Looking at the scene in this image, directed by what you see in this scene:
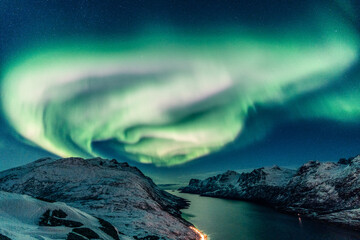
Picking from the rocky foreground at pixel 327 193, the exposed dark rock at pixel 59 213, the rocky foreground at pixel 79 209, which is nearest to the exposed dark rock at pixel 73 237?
the rocky foreground at pixel 79 209

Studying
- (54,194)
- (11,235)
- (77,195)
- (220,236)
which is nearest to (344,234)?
(220,236)

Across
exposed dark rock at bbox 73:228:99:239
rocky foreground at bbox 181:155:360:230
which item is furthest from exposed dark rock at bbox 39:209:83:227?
rocky foreground at bbox 181:155:360:230

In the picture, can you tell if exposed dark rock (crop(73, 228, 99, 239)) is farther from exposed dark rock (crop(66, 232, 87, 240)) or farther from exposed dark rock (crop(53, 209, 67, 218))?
exposed dark rock (crop(53, 209, 67, 218))

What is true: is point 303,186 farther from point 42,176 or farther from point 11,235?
point 42,176

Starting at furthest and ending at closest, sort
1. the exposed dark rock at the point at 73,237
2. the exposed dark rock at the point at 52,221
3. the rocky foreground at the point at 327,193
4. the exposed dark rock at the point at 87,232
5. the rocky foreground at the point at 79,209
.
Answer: the rocky foreground at the point at 327,193 → the exposed dark rock at the point at 52,221 → the exposed dark rock at the point at 87,232 → the rocky foreground at the point at 79,209 → the exposed dark rock at the point at 73,237

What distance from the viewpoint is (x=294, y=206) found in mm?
93812

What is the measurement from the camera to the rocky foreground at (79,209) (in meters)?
18.3

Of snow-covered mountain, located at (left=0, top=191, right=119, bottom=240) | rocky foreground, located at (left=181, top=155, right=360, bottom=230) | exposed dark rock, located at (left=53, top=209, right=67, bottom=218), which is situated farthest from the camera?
rocky foreground, located at (left=181, top=155, right=360, bottom=230)

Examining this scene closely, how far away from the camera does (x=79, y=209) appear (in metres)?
47.3

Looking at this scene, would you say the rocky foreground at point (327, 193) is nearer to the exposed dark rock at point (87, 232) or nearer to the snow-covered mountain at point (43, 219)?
the exposed dark rock at point (87, 232)

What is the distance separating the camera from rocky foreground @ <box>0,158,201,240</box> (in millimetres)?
18344

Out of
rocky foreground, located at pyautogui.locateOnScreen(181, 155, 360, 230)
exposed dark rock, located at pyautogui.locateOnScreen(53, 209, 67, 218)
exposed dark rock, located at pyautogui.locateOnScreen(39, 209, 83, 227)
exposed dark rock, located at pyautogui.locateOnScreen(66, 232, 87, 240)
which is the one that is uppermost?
rocky foreground, located at pyautogui.locateOnScreen(181, 155, 360, 230)

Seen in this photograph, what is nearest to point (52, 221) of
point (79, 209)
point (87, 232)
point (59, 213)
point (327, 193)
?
point (59, 213)

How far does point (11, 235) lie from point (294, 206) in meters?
108
